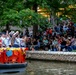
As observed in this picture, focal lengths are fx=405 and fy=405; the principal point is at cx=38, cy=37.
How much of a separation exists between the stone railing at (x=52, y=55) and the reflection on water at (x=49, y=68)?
59 cm

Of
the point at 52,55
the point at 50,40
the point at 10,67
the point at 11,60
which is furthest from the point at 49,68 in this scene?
the point at 50,40

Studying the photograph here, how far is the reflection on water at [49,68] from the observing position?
19.8 m

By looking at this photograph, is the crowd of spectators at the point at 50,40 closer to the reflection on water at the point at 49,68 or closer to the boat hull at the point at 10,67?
the reflection on water at the point at 49,68

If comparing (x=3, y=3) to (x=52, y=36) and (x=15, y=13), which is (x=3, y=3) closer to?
(x=15, y=13)

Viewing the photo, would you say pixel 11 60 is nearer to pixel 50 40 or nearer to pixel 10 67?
pixel 10 67

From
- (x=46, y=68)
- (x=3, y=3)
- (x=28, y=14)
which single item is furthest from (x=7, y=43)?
(x=3, y=3)

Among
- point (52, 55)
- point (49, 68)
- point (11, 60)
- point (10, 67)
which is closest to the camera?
point (10, 67)

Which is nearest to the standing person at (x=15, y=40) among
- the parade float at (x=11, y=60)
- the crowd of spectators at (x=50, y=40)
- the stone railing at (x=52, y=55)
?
the crowd of spectators at (x=50, y=40)

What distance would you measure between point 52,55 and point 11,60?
5815 mm

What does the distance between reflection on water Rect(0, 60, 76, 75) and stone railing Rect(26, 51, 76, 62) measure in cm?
59

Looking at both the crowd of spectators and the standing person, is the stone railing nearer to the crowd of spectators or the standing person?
the crowd of spectators

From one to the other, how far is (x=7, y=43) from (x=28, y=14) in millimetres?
4923

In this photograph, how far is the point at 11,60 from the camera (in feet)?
64.4

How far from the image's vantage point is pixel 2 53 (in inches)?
768
